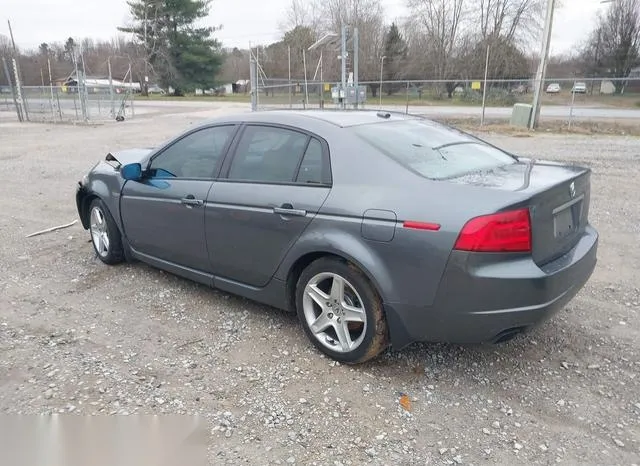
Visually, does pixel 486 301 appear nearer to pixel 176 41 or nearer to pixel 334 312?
pixel 334 312

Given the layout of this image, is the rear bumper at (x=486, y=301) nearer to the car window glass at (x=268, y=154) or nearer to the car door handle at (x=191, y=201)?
the car window glass at (x=268, y=154)

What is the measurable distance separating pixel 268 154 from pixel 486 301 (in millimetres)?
1775

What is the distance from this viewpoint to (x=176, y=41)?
5966cm

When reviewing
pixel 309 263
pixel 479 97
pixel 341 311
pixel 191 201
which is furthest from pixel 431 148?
pixel 479 97

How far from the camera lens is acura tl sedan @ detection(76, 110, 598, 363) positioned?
2689 mm

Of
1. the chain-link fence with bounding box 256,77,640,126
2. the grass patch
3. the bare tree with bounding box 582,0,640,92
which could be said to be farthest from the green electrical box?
the bare tree with bounding box 582,0,640,92

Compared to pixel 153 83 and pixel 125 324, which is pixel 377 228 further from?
pixel 153 83

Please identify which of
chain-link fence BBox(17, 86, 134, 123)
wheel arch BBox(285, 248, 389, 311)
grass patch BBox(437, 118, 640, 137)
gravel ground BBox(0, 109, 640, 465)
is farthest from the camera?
chain-link fence BBox(17, 86, 134, 123)

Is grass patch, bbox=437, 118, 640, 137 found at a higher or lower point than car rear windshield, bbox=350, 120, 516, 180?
lower

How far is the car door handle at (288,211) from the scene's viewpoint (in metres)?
3.23

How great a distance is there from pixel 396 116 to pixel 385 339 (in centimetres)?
178

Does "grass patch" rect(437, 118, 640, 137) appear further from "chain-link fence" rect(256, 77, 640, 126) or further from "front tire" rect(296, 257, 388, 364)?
"front tire" rect(296, 257, 388, 364)

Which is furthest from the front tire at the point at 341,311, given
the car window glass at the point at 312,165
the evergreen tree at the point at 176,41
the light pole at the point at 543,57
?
the evergreen tree at the point at 176,41

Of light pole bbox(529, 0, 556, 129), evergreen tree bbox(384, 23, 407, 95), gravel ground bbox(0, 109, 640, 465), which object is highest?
evergreen tree bbox(384, 23, 407, 95)
